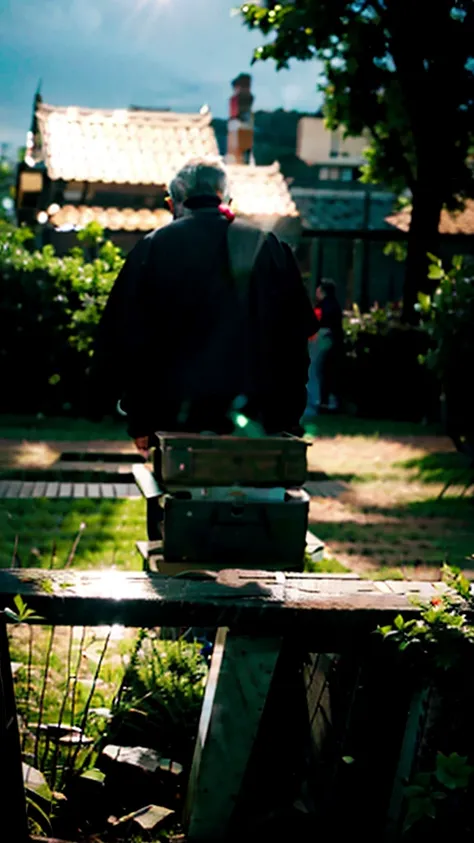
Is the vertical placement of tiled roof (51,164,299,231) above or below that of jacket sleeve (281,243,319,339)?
above

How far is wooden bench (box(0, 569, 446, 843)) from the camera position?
328cm

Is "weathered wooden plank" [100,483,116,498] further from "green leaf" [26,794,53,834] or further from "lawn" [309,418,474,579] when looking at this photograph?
"green leaf" [26,794,53,834]

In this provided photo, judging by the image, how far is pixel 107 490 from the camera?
10125mm

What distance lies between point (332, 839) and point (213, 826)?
355mm

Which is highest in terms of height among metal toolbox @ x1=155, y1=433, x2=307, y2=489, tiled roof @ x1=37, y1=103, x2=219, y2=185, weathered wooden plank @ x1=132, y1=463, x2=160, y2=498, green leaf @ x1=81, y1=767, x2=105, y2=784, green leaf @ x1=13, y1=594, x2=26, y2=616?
tiled roof @ x1=37, y1=103, x2=219, y2=185

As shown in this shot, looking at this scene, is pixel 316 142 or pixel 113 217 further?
pixel 316 142

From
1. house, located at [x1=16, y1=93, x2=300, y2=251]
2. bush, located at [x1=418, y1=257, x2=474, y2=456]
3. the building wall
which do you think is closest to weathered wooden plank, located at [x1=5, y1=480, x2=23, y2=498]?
bush, located at [x1=418, y1=257, x2=474, y2=456]

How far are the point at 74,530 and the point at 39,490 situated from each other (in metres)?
2.03

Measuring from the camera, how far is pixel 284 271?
16.6 ft

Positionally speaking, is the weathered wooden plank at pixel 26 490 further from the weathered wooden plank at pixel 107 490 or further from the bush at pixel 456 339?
the bush at pixel 456 339

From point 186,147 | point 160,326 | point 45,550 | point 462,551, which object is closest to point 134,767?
point 160,326

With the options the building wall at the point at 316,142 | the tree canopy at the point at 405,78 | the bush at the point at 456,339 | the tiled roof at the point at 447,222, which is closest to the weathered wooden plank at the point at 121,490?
the bush at the point at 456,339

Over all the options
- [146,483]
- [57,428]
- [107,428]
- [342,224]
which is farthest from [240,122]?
[146,483]

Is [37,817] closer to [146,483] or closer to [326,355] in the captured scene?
[146,483]
